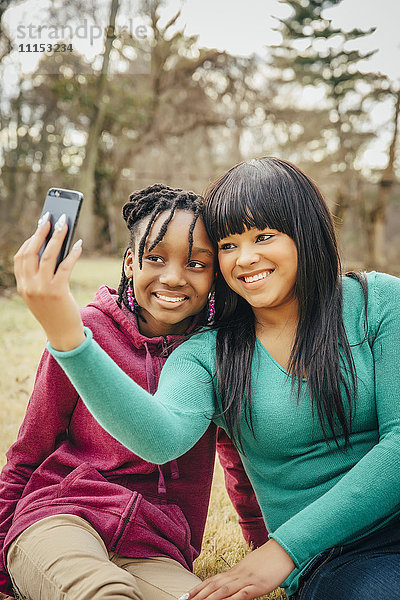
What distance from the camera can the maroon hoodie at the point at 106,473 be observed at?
1.84 m

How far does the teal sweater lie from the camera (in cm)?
147

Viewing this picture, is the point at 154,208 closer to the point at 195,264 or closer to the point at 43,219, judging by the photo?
the point at 195,264

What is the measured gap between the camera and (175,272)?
198 centimetres

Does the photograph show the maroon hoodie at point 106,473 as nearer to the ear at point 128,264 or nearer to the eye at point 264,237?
the ear at point 128,264

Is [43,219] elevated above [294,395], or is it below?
above

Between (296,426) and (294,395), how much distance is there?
0.29 ft

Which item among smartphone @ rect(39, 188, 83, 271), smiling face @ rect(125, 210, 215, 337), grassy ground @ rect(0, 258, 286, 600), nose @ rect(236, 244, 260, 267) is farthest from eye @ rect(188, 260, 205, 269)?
grassy ground @ rect(0, 258, 286, 600)

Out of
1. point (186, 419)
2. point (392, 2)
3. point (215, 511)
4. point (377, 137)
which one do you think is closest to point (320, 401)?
point (186, 419)

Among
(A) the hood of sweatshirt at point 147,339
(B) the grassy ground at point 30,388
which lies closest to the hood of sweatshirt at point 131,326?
(A) the hood of sweatshirt at point 147,339

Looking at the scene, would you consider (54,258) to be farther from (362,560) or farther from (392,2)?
(392,2)

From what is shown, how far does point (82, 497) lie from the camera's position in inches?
73.0

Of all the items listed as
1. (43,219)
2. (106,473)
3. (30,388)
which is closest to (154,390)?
(106,473)

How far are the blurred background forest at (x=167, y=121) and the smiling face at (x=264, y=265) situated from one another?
7.84 metres

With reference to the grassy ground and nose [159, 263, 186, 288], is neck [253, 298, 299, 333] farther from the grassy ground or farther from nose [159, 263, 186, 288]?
the grassy ground
